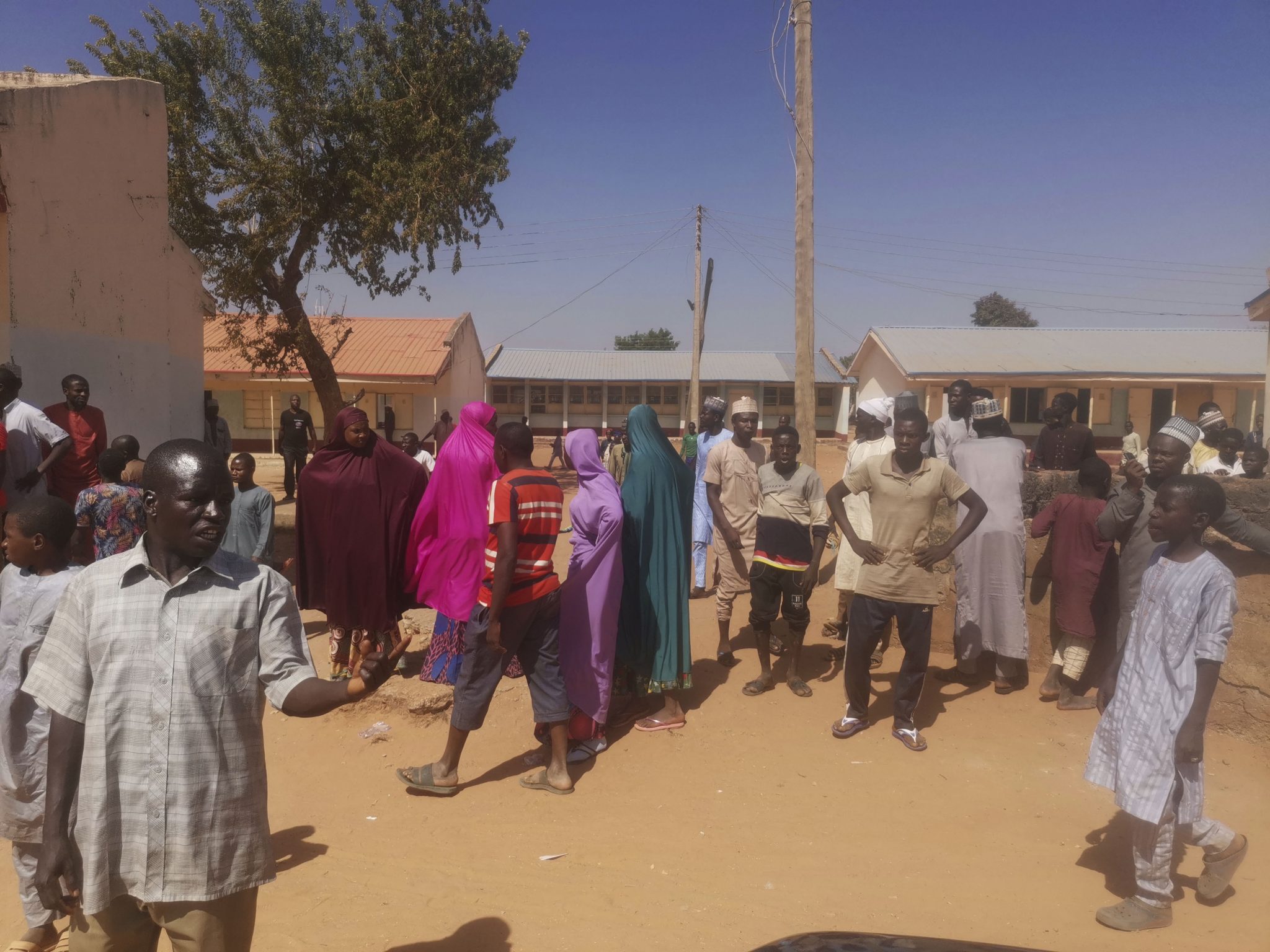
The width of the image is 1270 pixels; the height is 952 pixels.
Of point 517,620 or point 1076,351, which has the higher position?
point 1076,351

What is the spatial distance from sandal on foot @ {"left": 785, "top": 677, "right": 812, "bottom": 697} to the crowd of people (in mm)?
23

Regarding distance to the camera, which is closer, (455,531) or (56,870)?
(56,870)

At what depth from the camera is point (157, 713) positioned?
2.11 metres

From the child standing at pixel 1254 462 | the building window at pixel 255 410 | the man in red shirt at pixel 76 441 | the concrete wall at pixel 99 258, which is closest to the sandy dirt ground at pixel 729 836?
the man in red shirt at pixel 76 441

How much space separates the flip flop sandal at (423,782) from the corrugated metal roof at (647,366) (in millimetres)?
32755

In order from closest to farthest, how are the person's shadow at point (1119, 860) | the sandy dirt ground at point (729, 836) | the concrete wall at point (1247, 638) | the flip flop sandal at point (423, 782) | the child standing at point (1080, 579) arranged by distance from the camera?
the sandy dirt ground at point (729, 836), the person's shadow at point (1119, 860), the flip flop sandal at point (423, 782), the concrete wall at point (1247, 638), the child standing at point (1080, 579)

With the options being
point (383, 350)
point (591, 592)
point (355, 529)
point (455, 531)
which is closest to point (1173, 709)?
point (591, 592)

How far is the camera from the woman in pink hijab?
554 cm

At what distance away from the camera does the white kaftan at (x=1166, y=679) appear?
331 centimetres

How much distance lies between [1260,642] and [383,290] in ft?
45.5

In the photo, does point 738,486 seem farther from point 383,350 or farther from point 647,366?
point 647,366

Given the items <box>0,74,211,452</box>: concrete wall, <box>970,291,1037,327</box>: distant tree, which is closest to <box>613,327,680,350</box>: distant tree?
<box>970,291,1037,327</box>: distant tree

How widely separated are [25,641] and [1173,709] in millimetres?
4093

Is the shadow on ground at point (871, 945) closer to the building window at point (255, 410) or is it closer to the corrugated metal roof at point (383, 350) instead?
the corrugated metal roof at point (383, 350)
